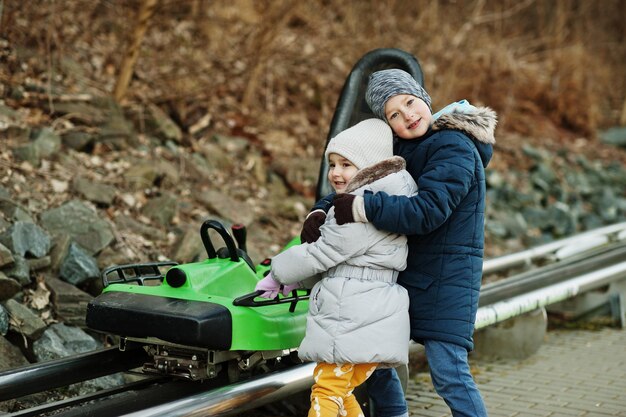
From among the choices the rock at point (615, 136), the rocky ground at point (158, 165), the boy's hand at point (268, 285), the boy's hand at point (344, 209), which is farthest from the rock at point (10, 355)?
the rock at point (615, 136)

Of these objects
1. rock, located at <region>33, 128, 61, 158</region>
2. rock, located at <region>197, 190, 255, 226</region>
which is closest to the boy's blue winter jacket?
rock, located at <region>197, 190, 255, 226</region>

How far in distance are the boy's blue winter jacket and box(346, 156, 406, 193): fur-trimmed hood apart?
124mm

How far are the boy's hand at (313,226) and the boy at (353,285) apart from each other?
1.4 inches

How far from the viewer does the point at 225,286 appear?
3863mm

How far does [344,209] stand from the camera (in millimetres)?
3475

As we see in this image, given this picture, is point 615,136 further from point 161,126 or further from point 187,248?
point 187,248

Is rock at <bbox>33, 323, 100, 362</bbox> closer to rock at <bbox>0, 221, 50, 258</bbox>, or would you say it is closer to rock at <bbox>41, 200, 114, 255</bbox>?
rock at <bbox>0, 221, 50, 258</bbox>

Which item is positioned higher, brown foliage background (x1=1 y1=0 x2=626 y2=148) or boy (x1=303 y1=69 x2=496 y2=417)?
brown foliage background (x1=1 y1=0 x2=626 y2=148)

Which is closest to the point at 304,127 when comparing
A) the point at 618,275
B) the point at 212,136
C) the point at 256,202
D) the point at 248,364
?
the point at 212,136

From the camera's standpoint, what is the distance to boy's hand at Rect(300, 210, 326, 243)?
11.8ft

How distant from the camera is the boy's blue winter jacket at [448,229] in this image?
3512mm

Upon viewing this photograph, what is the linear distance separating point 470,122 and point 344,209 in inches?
27.6

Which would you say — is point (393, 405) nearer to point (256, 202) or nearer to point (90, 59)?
point (256, 202)

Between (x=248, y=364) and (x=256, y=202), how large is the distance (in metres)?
4.67
